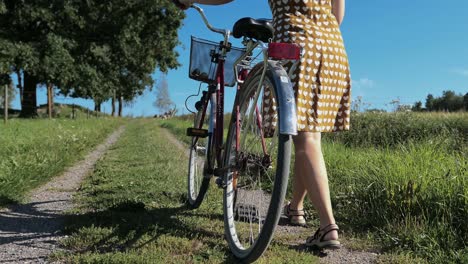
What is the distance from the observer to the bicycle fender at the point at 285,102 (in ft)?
6.48

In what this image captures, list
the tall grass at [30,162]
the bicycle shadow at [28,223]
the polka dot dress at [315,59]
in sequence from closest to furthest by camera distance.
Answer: the polka dot dress at [315,59] → the bicycle shadow at [28,223] → the tall grass at [30,162]

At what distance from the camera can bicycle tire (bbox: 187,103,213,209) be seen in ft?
10.7

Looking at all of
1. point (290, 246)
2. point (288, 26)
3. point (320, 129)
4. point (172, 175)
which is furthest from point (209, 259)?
point (172, 175)

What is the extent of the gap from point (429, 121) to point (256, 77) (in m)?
11.1

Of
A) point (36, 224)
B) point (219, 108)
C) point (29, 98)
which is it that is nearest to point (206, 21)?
point (219, 108)

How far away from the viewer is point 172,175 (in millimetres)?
4840

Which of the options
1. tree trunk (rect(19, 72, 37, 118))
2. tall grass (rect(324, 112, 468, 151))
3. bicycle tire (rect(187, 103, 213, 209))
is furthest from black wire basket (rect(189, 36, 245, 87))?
tree trunk (rect(19, 72, 37, 118))

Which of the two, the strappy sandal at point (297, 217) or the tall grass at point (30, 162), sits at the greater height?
the tall grass at point (30, 162)

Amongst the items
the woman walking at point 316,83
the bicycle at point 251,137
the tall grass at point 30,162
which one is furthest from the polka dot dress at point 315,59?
the tall grass at point 30,162

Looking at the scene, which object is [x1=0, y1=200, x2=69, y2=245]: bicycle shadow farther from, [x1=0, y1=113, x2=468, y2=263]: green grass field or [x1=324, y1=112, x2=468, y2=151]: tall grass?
[x1=324, y1=112, x2=468, y2=151]: tall grass

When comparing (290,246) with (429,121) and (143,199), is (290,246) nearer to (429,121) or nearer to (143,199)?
(143,199)

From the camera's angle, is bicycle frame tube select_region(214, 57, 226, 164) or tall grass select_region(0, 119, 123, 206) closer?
bicycle frame tube select_region(214, 57, 226, 164)

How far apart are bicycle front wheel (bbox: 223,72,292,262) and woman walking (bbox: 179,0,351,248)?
0.56ft

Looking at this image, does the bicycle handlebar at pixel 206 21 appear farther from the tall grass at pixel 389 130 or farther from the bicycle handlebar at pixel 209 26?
the tall grass at pixel 389 130
